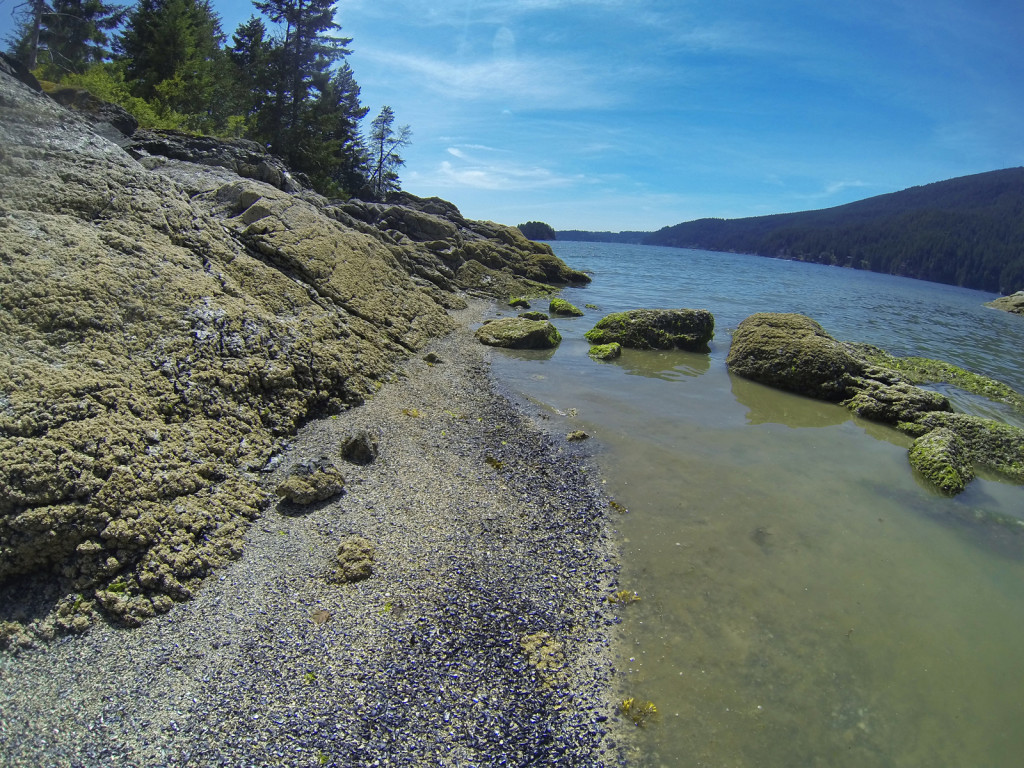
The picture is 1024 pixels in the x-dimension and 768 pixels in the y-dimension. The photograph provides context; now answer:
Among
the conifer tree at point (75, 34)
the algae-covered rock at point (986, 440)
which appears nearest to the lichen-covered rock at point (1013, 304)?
the algae-covered rock at point (986, 440)

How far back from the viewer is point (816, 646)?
617 cm

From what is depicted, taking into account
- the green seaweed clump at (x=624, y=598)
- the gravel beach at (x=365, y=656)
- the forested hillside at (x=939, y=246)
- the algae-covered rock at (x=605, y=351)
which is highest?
the forested hillside at (x=939, y=246)

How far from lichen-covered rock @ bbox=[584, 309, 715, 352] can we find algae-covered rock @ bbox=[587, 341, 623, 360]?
1.49 metres

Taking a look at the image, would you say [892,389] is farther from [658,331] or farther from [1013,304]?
[1013,304]

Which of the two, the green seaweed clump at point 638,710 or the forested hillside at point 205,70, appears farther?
the forested hillside at point 205,70

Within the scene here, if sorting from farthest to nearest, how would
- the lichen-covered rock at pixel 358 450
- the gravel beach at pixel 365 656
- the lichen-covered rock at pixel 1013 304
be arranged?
the lichen-covered rock at pixel 1013 304 → the lichen-covered rock at pixel 358 450 → the gravel beach at pixel 365 656

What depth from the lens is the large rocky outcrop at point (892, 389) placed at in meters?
11.3

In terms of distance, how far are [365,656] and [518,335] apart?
14926mm

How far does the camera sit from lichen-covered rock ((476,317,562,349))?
19.3 meters

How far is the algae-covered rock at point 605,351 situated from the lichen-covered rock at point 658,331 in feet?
4.90

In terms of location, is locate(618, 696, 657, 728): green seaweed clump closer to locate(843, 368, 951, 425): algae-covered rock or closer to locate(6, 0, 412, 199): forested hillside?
locate(843, 368, 951, 425): algae-covered rock

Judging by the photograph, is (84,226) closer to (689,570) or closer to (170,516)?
(170,516)

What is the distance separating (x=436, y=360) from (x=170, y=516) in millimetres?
9691

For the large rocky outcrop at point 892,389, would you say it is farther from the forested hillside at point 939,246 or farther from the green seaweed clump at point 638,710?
the forested hillside at point 939,246
